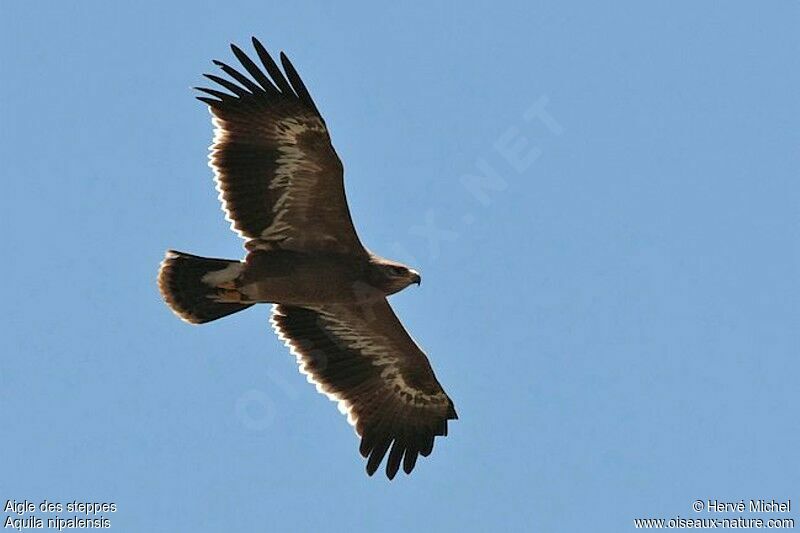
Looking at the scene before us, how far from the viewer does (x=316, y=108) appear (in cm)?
1538

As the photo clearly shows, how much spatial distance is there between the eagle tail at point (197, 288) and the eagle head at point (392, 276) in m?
1.23

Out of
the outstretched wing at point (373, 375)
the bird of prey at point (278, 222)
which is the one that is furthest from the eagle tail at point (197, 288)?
the outstretched wing at point (373, 375)

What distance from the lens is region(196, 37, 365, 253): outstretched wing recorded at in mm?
15383

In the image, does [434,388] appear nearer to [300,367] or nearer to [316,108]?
[300,367]

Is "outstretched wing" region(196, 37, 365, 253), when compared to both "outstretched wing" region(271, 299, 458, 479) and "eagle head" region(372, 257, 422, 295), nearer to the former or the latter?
"eagle head" region(372, 257, 422, 295)

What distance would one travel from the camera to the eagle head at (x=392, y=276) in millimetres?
15680

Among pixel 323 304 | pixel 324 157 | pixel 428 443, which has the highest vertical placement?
pixel 324 157

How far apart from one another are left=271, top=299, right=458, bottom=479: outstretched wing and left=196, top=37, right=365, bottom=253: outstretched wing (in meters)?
1.10

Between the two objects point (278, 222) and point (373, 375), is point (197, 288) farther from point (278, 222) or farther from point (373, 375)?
point (373, 375)

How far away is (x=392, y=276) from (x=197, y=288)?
1787 millimetres

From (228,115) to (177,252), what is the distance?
4.47 ft

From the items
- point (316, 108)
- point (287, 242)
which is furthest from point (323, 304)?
point (316, 108)

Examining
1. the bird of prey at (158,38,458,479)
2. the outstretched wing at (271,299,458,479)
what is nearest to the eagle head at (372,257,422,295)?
the bird of prey at (158,38,458,479)

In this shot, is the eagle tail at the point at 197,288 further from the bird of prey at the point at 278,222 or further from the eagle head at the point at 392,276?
the eagle head at the point at 392,276
